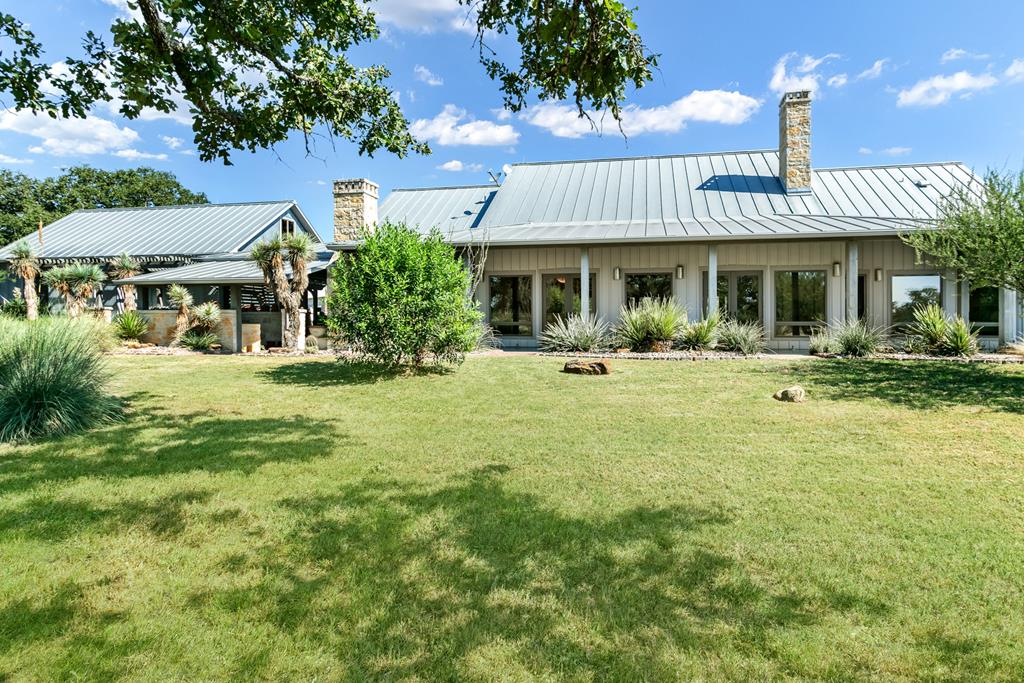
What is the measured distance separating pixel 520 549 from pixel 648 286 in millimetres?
13431

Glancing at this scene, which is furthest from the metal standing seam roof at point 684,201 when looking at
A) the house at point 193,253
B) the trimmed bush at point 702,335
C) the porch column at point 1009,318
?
the house at point 193,253

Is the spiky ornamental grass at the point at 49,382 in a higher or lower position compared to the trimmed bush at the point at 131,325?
lower

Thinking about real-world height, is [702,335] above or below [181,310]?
below

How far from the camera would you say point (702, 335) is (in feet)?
43.3

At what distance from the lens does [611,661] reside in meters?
2.26

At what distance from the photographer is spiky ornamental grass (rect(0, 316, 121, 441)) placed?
5.99m

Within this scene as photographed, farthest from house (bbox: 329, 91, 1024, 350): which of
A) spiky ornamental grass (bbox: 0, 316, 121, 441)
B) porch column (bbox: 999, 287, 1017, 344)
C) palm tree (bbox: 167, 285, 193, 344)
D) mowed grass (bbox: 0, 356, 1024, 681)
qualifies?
spiky ornamental grass (bbox: 0, 316, 121, 441)

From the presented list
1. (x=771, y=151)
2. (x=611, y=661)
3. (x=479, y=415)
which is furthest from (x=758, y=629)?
(x=771, y=151)

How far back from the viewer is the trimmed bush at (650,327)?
13250 mm

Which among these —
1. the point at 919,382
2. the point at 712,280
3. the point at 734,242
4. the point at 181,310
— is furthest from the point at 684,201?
the point at 181,310

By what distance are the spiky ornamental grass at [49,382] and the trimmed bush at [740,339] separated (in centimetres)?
1164

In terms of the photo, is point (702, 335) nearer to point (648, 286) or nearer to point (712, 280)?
point (712, 280)

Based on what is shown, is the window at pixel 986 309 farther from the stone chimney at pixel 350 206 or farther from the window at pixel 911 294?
the stone chimney at pixel 350 206

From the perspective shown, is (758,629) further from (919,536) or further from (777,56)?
(777,56)
